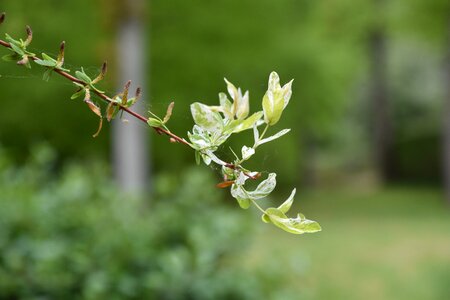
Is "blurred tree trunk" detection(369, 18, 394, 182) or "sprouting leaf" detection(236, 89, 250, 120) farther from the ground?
"blurred tree trunk" detection(369, 18, 394, 182)

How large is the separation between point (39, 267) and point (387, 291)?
518 centimetres

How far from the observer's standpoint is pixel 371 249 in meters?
9.38

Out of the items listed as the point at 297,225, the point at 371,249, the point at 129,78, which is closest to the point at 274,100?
the point at 297,225

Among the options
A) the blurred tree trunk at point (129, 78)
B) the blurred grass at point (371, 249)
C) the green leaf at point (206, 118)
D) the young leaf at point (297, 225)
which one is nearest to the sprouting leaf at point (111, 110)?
the green leaf at point (206, 118)

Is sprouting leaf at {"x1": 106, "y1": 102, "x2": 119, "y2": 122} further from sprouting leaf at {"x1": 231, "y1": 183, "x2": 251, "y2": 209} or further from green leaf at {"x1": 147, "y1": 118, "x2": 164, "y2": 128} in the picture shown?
sprouting leaf at {"x1": 231, "y1": 183, "x2": 251, "y2": 209}

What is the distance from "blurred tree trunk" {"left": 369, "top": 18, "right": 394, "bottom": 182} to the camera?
61.7 ft

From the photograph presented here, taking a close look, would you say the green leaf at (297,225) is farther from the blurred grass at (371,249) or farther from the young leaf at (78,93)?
the blurred grass at (371,249)

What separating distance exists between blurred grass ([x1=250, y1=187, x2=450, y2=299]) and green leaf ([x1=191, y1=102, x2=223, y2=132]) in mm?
2576

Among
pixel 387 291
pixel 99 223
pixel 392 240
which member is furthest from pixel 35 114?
pixel 99 223

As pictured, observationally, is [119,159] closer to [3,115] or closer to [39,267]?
[3,115]

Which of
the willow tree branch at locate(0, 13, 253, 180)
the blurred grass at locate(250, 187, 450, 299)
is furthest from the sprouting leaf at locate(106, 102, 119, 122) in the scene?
the blurred grass at locate(250, 187, 450, 299)

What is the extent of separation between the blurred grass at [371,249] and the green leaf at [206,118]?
8.45ft

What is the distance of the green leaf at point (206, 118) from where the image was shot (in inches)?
26.4

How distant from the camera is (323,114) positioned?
15.6 m
